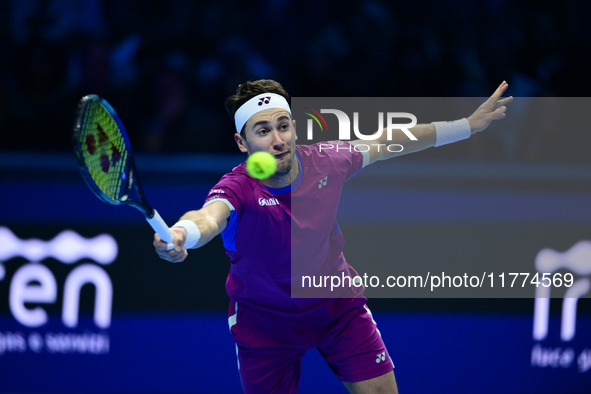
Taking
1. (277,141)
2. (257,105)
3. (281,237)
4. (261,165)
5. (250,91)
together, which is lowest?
(281,237)

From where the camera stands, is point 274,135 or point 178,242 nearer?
point 178,242

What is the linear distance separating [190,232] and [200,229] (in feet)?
0.34

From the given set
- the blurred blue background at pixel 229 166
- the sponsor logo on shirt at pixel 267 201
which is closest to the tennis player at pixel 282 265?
the sponsor logo on shirt at pixel 267 201

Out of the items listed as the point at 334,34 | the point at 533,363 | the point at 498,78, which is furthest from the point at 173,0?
the point at 533,363

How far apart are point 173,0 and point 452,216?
149 inches

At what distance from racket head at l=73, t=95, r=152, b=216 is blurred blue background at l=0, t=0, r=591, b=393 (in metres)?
2.18

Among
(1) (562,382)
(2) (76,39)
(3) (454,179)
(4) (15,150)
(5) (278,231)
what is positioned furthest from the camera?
(2) (76,39)

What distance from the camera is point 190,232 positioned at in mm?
2408

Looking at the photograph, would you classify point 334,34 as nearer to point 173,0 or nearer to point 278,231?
point 173,0

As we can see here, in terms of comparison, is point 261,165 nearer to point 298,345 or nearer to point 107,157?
point 107,157

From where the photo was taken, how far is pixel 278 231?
3.02 m

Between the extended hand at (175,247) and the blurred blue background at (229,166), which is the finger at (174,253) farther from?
the blurred blue background at (229,166)

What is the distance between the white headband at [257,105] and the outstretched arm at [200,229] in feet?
1.95

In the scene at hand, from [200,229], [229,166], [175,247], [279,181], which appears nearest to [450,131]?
[279,181]
